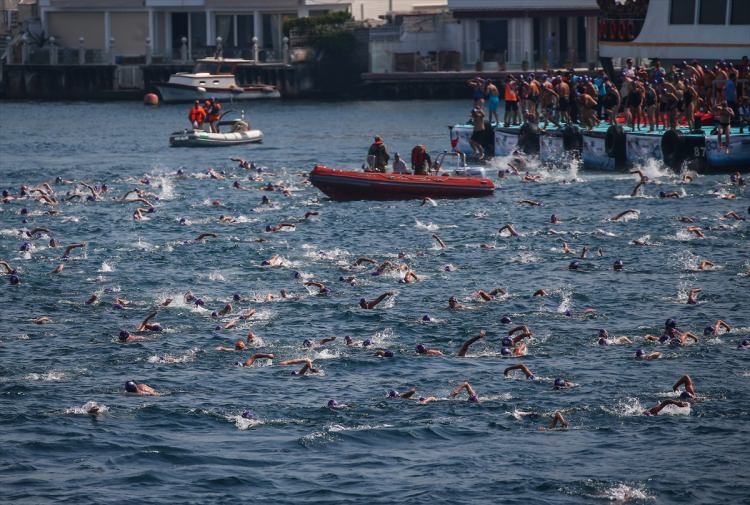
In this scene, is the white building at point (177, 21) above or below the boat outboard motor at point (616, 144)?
above

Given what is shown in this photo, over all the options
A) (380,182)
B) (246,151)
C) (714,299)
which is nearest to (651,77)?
(380,182)

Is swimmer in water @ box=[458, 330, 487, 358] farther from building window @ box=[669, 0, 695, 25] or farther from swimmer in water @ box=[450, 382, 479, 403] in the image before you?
building window @ box=[669, 0, 695, 25]

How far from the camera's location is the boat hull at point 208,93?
286 ft

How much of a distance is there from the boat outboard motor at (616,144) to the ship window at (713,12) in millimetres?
9544

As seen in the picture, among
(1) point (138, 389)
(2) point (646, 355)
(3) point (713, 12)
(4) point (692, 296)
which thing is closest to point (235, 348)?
(1) point (138, 389)

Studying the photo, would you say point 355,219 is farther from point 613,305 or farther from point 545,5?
point 545,5

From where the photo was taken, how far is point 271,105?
87.6 metres

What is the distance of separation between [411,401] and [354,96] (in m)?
70.4

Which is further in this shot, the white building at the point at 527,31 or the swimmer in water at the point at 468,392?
the white building at the point at 527,31

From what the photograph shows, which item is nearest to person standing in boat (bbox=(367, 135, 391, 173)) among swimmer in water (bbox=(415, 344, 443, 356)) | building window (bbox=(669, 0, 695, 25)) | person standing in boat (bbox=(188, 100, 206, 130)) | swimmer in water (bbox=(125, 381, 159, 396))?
swimmer in water (bbox=(415, 344, 443, 356))

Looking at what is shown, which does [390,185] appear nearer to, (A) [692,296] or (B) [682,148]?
(B) [682,148]

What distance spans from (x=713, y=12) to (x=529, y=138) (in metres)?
9.36

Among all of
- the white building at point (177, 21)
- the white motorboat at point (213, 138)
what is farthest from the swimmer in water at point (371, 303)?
the white building at point (177, 21)

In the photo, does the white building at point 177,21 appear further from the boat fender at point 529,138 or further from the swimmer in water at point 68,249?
the swimmer in water at point 68,249
